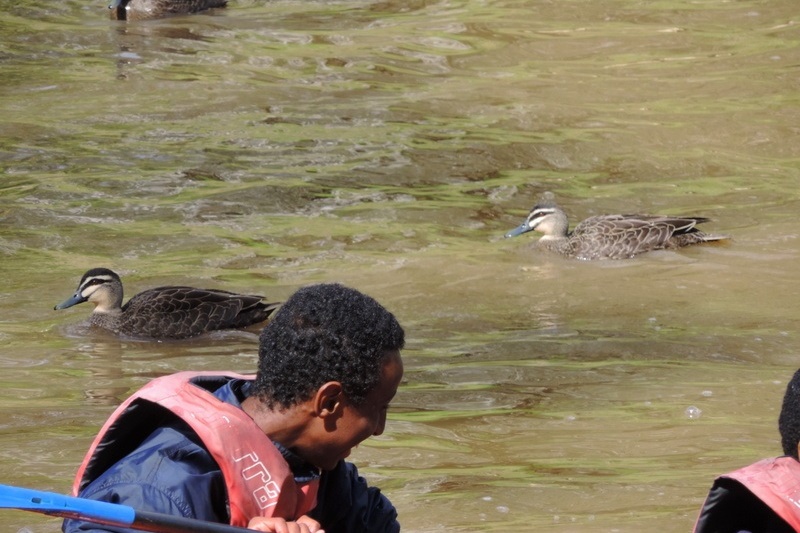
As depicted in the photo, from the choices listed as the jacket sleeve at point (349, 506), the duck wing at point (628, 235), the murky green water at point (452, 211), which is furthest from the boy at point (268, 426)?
the duck wing at point (628, 235)

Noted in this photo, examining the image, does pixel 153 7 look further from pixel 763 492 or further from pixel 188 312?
pixel 763 492

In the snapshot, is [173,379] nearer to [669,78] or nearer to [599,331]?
[599,331]

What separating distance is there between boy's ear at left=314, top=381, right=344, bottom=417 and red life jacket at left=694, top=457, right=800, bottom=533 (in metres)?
1.07

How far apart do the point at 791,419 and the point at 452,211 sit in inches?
388

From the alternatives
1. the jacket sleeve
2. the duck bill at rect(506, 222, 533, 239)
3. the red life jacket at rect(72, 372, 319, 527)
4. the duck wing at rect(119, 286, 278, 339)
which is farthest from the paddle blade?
the duck bill at rect(506, 222, 533, 239)

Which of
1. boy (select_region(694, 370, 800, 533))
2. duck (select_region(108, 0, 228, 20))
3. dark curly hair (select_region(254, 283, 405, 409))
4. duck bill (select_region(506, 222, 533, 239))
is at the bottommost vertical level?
duck bill (select_region(506, 222, 533, 239))

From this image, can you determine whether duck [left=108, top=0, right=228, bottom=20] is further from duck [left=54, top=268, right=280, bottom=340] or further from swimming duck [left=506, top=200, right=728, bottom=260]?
duck [left=54, top=268, right=280, bottom=340]

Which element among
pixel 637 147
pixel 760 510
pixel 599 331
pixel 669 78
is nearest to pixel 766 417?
pixel 599 331

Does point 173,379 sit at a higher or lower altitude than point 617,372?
higher

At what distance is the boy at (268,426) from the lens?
3.39m

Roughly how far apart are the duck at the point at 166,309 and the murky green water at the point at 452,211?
176mm

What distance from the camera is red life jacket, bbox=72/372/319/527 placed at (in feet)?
11.2

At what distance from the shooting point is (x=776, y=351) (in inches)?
378

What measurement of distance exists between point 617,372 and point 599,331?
1244 millimetres
